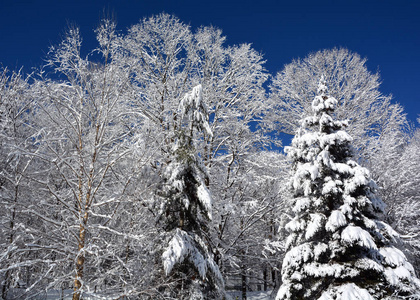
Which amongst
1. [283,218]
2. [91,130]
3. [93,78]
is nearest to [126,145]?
[91,130]

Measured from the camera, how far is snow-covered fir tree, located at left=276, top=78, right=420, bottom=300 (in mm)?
7766

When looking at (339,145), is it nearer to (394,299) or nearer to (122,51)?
(394,299)

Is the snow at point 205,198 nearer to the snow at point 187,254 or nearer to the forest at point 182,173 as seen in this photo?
the forest at point 182,173

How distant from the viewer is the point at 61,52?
20.4 feet

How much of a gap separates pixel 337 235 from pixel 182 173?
16.6 ft

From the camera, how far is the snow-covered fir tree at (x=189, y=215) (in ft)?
23.7

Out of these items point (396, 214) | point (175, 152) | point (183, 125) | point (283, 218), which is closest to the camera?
point (175, 152)

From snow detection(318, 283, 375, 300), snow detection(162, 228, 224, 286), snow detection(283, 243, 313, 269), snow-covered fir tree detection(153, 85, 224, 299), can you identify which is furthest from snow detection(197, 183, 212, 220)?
snow detection(318, 283, 375, 300)

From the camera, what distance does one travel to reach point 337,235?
331 inches

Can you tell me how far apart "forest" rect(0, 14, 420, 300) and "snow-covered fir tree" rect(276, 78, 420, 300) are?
0.04 m

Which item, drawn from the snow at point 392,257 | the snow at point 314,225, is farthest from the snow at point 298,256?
the snow at point 392,257

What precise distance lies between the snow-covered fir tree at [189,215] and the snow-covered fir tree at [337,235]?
9.52 feet

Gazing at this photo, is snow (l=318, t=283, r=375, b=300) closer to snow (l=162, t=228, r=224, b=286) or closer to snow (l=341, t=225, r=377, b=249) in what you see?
snow (l=341, t=225, r=377, b=249)

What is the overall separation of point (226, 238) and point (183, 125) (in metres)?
7.49
